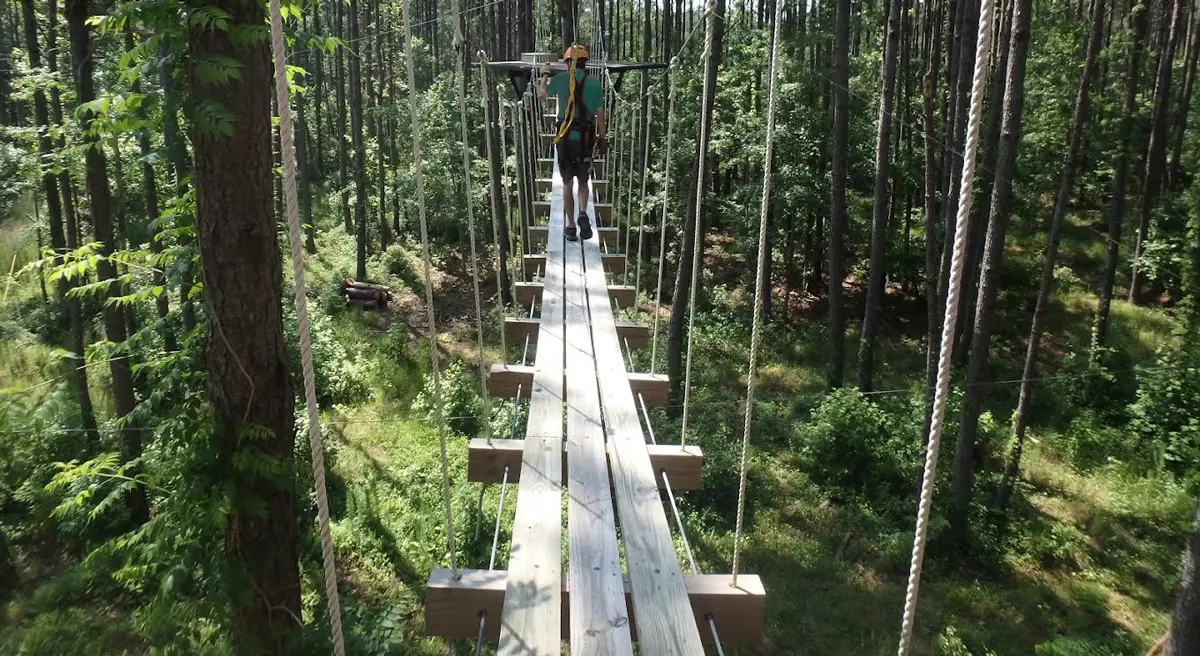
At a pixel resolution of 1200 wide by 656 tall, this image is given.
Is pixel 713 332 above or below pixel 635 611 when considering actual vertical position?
below

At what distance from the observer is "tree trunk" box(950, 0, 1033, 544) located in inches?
221

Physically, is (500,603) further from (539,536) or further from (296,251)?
(296,251)

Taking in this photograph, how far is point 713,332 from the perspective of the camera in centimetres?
1247

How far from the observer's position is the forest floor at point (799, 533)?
5711mm

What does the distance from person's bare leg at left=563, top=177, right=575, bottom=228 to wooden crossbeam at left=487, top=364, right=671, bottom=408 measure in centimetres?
212

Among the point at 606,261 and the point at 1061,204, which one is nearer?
the point at 606,261

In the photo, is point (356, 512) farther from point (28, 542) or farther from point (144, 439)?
point (28, 542)

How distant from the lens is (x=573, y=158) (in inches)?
188

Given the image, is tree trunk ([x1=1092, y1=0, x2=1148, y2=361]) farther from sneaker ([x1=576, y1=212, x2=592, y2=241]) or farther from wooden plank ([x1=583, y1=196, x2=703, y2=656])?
wooden plank ([x1=583, y1=196, x2=703, y2=656])

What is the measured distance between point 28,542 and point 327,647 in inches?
231

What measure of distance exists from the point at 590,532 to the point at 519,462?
0.55 m

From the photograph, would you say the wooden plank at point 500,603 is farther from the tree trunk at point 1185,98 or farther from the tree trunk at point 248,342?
the tree trunk at point 1185,98

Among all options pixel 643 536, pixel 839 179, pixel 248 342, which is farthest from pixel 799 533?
pixel 248 342

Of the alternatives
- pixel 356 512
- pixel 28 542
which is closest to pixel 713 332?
pixel 356 512
